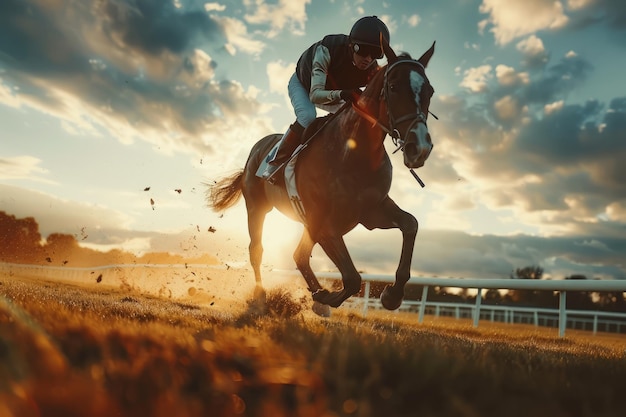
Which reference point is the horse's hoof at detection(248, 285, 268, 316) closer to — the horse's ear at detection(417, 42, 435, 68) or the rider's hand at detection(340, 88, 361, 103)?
the rider's hand at detection(340, 88, 361, 103)

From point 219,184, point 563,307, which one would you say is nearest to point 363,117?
point 219,184

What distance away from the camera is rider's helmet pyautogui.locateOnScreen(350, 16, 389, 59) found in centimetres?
480

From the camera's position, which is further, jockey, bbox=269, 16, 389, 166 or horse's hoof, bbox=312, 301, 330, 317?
horse's hoof, bbox=312, 301, 330, 317

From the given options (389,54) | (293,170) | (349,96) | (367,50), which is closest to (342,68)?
(367,50)

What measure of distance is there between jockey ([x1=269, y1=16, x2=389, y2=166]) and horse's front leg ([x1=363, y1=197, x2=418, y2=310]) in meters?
1.18

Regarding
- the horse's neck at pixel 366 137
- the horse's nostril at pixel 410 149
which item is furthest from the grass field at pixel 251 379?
the horse's neck at pixel 366 137

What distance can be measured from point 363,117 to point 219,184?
4.78 metres

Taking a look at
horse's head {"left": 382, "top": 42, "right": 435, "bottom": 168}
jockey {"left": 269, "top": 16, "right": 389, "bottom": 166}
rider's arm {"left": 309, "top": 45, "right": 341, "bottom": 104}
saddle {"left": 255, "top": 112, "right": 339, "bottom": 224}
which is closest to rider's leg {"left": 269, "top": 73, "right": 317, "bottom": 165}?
jockey {"left": 269, "top": 16, "right": 389, "bottom": 166}

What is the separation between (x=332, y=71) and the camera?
5.27m

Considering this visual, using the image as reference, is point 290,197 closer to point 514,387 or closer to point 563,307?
point 514,387

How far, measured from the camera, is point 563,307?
25.8 ft

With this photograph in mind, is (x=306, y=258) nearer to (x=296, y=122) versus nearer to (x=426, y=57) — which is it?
(x=296, y=122)

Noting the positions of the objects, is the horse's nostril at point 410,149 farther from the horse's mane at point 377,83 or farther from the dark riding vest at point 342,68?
the dark riding vest at point 342,68

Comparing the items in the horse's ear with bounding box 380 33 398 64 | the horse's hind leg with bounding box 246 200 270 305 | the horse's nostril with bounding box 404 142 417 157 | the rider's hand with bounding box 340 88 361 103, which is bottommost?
the horse's hind leg with bounding box 246 200 270 305
